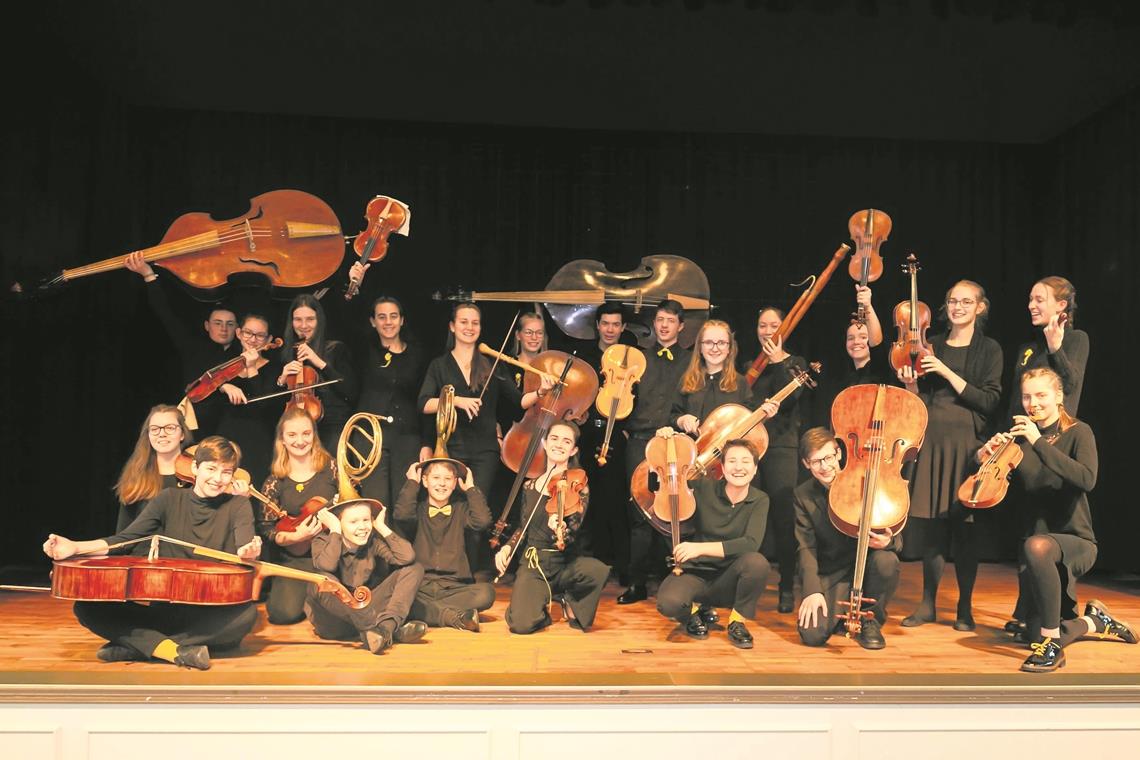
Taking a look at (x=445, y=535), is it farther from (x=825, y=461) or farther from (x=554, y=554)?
(x=825, y=461)

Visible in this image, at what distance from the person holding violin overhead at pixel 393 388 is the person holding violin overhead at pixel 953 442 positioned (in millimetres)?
2386

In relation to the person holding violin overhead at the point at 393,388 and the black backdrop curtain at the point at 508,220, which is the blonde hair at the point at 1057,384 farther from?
the person holding violin overhead at the point at 393,388

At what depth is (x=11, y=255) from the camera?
17.4 ft

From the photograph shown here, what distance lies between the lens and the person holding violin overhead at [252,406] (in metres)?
4.98

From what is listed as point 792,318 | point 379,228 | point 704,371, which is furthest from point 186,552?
point 792,318

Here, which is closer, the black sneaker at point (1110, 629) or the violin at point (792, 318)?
the black sneaker at point (1110, 629)

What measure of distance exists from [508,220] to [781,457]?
1.96m

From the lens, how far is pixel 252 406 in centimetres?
501

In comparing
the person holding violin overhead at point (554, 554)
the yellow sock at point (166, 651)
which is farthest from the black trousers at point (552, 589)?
the yellow sock at point (166, 651)

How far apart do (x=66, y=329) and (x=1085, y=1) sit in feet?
17.7

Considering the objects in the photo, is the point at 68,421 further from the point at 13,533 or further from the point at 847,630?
the point at 847,630

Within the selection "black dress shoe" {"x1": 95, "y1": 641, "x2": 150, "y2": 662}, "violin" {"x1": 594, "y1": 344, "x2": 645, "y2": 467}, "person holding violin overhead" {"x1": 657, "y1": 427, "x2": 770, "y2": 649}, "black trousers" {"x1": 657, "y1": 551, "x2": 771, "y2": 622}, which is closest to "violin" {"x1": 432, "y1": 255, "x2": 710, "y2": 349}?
"violin" {"x1": 594, "y1": 344, "x2": 645, "y2": 467}

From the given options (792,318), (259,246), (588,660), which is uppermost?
(259,246)

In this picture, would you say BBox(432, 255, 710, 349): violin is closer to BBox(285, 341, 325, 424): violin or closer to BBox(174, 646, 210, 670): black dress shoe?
BBox(285, 341, 325, 424): violin
